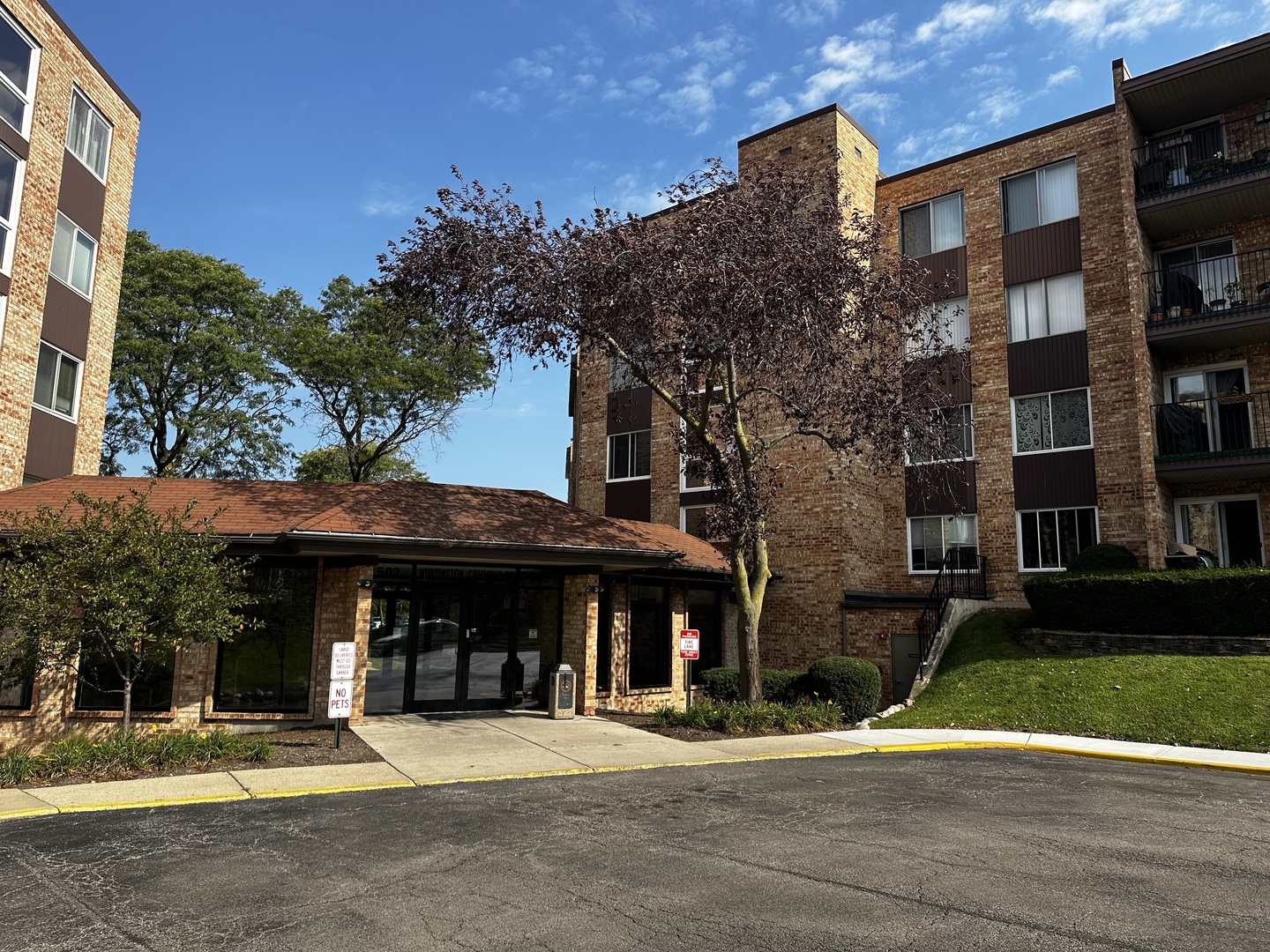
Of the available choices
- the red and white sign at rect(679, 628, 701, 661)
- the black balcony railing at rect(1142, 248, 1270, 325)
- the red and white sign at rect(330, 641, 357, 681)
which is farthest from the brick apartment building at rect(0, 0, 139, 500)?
the black balcony railing at rect(1142, 248, 1270, 325)

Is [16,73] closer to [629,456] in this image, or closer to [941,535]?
[629,456]

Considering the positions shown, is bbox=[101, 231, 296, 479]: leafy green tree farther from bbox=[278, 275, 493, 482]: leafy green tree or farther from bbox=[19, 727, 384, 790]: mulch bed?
bbox=[19, 727, 384, 790]: mulch bed

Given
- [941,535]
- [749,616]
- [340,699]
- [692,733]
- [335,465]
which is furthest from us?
[335,465]

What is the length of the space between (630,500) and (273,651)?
1401 centimetres

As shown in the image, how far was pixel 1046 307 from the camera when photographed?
22.3 meters

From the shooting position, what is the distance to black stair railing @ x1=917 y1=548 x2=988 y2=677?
65.7 feet

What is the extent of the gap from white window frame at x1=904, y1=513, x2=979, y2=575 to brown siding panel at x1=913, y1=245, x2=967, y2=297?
588cm

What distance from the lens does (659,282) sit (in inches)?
582

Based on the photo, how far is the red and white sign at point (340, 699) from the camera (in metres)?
12.3

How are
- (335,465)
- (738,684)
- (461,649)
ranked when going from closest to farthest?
(461,649) < (738,684) < (335,465)

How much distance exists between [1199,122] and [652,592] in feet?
58.1

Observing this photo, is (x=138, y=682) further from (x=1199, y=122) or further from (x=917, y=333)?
(x=1199, y=122)

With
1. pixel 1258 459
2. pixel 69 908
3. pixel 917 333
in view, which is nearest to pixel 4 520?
pixel 69 908

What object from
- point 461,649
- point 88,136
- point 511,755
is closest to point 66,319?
point 88,136
